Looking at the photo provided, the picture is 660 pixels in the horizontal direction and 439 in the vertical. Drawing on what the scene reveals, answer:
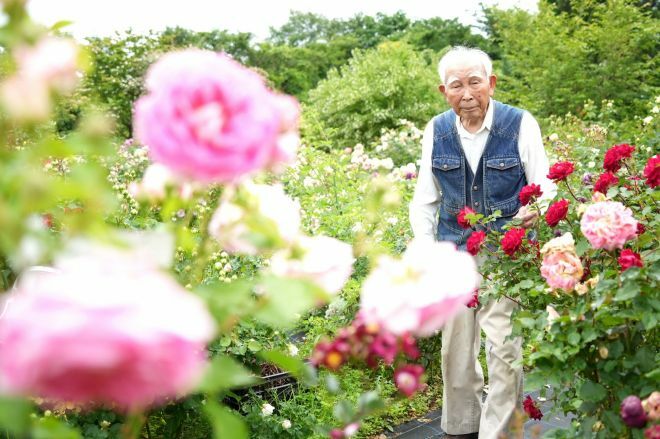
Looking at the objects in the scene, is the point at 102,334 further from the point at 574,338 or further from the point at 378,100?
the point at 378,100

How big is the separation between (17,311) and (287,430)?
2.51 meters

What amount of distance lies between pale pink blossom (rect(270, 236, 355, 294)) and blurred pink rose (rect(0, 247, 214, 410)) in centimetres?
23

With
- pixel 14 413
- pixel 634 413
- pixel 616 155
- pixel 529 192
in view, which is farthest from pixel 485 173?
pixel 14 413

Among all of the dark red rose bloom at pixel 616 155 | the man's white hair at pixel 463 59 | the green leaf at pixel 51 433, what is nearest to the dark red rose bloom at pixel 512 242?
the dark red rose bloom at pixel 616 155

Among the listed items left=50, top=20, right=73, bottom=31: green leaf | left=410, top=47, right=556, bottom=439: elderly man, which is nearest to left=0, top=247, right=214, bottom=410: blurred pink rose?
left=50, top=20, right=73, bottom=31: green leaf

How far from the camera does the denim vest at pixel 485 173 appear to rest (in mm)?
2838

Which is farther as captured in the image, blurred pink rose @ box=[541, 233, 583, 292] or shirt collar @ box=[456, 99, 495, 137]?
shirt collar @ box=[456, 99, 495, 137]

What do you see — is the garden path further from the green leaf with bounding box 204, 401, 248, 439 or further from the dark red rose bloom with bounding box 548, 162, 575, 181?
the green leaf with bounding box 204, 401, 248, 439

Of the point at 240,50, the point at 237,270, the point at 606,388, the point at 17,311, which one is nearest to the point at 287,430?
the point at 237,270

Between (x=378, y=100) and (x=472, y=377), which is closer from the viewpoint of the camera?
(x=472, y=377)

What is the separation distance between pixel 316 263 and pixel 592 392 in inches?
49.7

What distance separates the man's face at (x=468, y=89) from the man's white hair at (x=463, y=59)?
0.06 feet

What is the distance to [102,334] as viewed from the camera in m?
0.42

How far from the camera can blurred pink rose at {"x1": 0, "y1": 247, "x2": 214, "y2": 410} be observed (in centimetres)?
42
